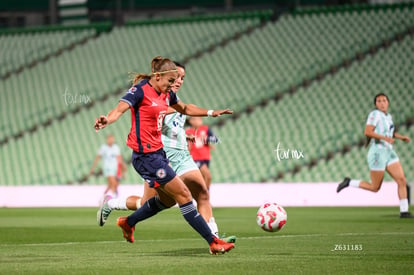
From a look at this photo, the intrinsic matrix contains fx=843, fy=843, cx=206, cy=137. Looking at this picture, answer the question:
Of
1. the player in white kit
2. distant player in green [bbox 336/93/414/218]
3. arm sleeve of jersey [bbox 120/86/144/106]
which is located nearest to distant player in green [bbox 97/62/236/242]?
arm sleeve of jersey [bbox 120/86/144/106]

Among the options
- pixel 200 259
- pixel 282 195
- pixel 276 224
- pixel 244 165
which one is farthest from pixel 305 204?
pixel 200 259

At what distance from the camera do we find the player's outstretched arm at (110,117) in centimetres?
794

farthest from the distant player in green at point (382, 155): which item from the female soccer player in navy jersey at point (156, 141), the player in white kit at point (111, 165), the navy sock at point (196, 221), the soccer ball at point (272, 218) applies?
the player in white kit at point (111, 165)

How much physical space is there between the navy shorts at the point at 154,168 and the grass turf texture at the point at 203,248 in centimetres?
80

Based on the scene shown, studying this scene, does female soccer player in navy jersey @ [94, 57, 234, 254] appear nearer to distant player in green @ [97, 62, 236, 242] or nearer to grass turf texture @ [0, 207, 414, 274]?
grass turf texture @ [0, 207, 414, 274]

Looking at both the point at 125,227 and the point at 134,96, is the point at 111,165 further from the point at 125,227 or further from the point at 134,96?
the point at 134,96

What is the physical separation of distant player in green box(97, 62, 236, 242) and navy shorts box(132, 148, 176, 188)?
55.2 inches

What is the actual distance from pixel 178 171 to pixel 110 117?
270 centimetres

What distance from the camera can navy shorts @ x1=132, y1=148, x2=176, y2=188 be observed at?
29.1 feet

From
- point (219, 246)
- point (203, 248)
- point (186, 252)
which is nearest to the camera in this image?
point (219, 246)

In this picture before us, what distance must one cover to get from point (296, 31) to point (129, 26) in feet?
24.1

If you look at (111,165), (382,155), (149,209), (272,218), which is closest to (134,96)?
(149,209)

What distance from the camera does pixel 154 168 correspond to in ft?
29.2

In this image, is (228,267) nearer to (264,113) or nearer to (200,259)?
(200,259)
